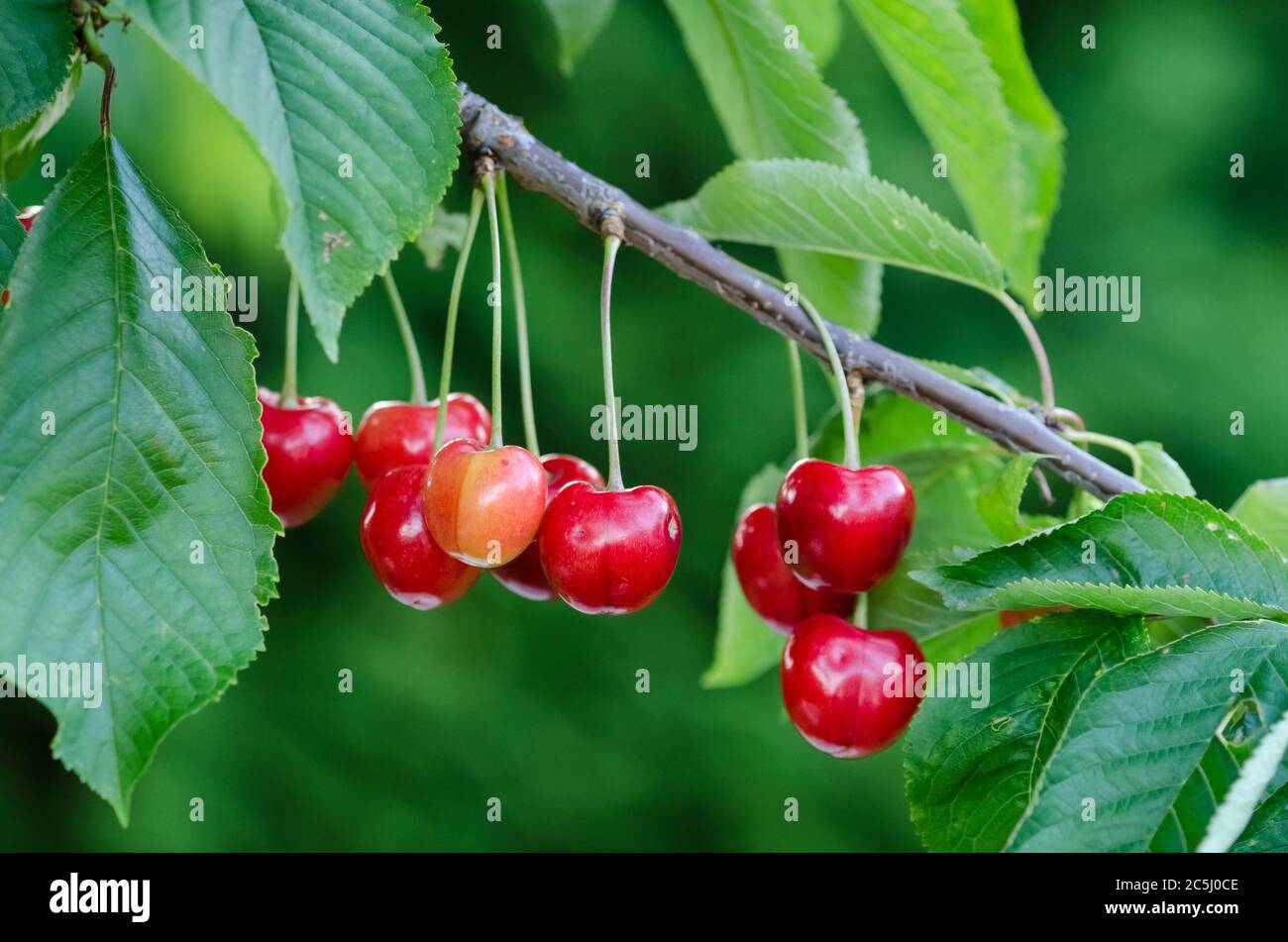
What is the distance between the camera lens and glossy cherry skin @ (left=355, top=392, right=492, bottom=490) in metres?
1.05

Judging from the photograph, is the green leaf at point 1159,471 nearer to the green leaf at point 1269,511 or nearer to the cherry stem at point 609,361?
the green leaf at point 1269,511

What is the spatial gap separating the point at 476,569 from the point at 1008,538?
1.49 feet

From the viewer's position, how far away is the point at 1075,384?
2.60 metres

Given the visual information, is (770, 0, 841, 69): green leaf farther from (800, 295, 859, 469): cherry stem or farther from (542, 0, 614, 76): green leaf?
(800, 295, 859, 469): cherry stem

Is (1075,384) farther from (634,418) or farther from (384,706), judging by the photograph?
(384,706)

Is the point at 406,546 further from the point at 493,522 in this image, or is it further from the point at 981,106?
the point at 981,106

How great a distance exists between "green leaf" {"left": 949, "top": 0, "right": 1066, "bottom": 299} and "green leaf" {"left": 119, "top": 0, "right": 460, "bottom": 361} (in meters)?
0.64

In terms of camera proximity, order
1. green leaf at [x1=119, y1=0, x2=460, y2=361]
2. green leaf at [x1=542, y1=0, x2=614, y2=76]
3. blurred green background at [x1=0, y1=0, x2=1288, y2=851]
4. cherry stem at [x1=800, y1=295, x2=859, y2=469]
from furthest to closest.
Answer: blurred green background at [x1=0, y1=0, x2=1288, y2=851], green leaf at [x1=542, y1=0, x2=614, y2=76], cherry stem at [x1=800, y1=295, x2=859, y2=469], green leaf at [x1=119, y1=0, x2=460, y2=361]

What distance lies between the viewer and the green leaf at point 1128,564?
867 mm

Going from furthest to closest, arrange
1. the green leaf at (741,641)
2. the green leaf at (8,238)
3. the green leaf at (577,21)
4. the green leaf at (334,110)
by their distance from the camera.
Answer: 1. the green leaf at (741,641)
2. the green leaf at (577,21)
3. the green leaf at (8,238)
4. the green leaf at (334,110)

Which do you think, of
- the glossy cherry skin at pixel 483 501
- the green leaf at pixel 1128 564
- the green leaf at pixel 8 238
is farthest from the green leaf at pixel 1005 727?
the green leaf at pixel 8 238


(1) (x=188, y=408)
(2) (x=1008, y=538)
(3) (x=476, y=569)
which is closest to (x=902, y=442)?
(2) (x=1008, y=538)

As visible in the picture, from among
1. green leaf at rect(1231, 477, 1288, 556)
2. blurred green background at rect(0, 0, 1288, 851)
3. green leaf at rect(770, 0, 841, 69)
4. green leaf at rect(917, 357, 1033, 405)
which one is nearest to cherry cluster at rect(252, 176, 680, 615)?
green leaf at rect(917, 357, 1033, 405)

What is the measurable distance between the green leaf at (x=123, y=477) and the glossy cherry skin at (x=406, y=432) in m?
0.27
